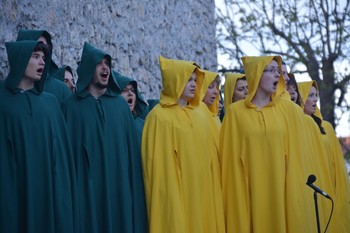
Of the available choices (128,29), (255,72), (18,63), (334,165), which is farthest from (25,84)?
(128,29)

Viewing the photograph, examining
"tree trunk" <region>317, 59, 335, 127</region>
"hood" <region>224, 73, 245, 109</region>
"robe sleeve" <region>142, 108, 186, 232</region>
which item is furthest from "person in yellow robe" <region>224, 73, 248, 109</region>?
"tree trunk" <region>317, 59, 335, 127</region>

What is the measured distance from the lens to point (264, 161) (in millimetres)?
6027

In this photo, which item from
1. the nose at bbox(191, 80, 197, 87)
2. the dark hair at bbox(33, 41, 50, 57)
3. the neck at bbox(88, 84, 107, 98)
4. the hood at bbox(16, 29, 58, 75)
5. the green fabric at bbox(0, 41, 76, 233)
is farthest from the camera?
the nose at bbox(191, 80, 197, 87)

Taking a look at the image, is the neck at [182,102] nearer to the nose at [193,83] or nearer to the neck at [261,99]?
the nose at [193,83]

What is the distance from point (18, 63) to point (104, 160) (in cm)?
103

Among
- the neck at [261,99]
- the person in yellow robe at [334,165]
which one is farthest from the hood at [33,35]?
the person in yellow robe at [334,165]

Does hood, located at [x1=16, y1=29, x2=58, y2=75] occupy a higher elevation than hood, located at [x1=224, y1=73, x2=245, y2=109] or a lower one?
higher

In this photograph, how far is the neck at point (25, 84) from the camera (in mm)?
5285

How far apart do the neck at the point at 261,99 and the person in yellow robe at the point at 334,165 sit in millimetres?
1018

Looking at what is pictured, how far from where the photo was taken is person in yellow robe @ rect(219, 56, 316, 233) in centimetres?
593

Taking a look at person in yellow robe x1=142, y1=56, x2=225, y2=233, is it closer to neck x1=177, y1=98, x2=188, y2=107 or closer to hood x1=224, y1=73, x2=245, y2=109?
neck x1=177, y1=98, x2=188, y2=107

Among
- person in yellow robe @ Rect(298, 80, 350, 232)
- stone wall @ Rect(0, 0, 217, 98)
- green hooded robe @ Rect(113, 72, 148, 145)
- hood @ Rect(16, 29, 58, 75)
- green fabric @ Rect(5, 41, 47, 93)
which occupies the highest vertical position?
stone wall @ Rect(0, 0, 217, 98)

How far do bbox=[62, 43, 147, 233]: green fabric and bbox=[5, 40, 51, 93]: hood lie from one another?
0.45 meters

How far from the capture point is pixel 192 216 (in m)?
5.92
